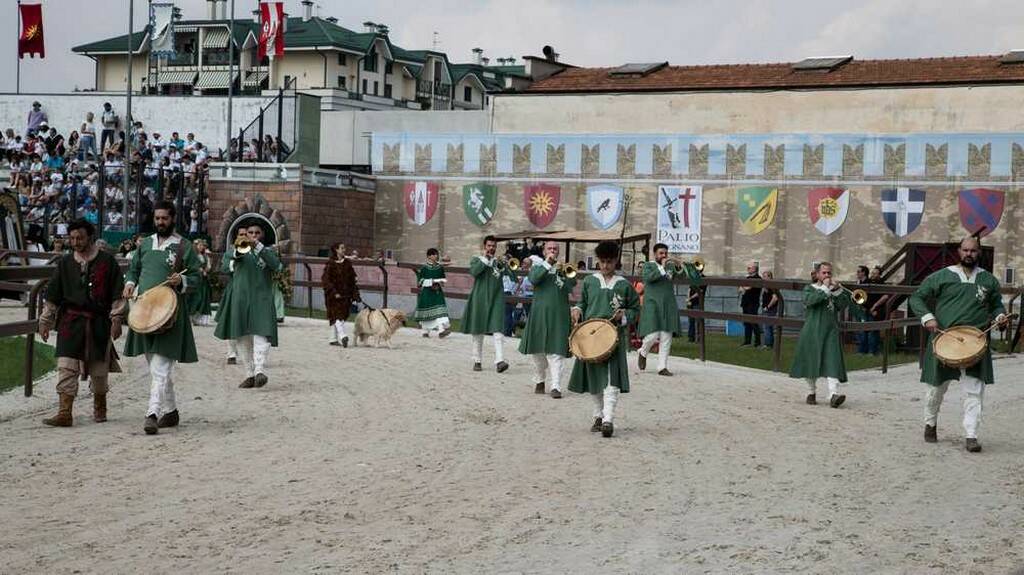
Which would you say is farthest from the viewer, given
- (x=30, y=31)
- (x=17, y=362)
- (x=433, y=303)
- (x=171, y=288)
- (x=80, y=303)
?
(x=30, y=31)

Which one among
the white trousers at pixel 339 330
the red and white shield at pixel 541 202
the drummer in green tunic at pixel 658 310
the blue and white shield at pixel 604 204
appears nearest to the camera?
the drummer in green tunic at pixel 658 310

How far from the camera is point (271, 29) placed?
5516 centimetres

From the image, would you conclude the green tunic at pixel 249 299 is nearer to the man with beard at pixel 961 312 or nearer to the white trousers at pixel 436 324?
the man with beard at pixel 961 312

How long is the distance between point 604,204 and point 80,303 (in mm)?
33001

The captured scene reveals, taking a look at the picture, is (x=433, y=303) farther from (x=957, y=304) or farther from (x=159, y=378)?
(x=957, y=304)

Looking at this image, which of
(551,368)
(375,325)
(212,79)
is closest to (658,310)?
(551,368)

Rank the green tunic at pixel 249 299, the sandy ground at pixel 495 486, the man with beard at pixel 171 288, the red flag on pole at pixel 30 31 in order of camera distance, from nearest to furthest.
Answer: the sandy ground at pixel 495 486, the man with beard at pixel 171 288, the green tunic at pixel 249 299, the red flag on pole at pixel 30 31

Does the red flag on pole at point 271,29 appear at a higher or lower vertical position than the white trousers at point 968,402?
higher

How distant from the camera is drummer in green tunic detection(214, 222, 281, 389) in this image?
56.5ft

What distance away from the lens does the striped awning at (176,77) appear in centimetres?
Result: 8594

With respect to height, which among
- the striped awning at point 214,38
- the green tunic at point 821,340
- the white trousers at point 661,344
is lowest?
the white trousers at point 661,344

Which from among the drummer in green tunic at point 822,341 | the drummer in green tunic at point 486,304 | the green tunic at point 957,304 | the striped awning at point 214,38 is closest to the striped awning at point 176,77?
the striped awning at point 214,38

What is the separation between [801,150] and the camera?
43469 millimetres

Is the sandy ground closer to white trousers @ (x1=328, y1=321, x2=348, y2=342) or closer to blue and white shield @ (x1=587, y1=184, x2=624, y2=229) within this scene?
white trousers @ (x1=328, y1=321, x2=348, y2=342)
